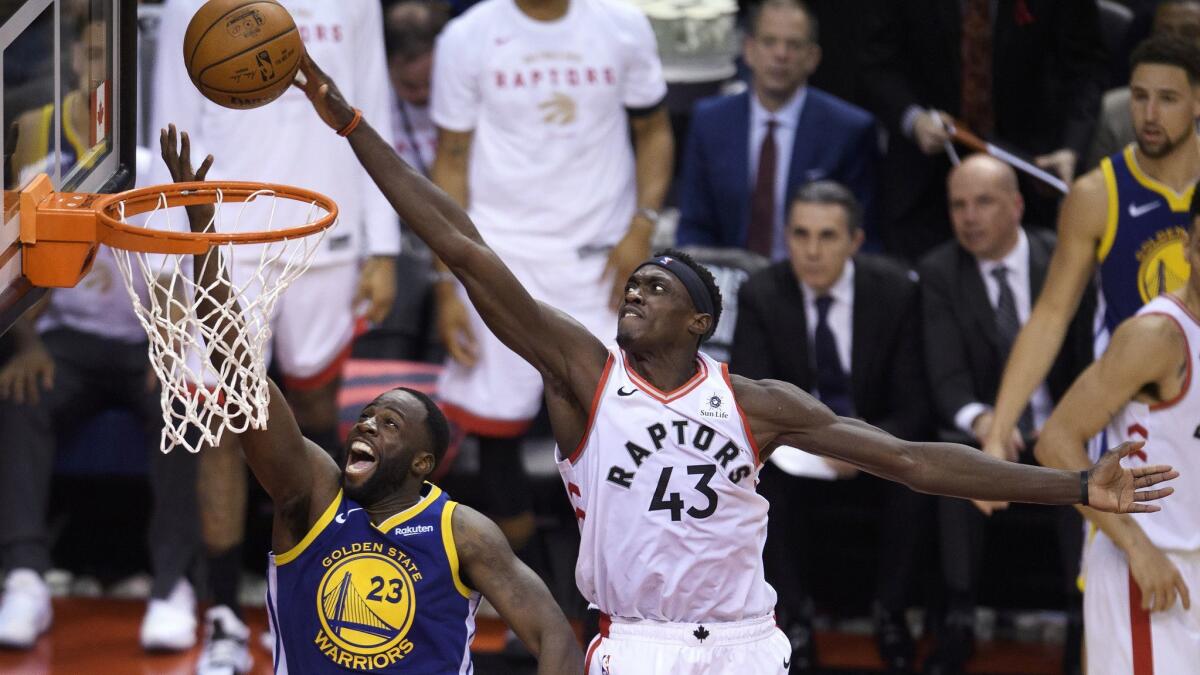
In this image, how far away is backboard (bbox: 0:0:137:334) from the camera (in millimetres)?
4418

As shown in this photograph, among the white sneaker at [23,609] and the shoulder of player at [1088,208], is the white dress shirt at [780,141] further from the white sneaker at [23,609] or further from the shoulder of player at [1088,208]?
the white sneaker at [23,609]

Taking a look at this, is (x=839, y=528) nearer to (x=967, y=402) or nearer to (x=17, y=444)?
(x=967, y=402)

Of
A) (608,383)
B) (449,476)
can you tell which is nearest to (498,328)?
(608,383)

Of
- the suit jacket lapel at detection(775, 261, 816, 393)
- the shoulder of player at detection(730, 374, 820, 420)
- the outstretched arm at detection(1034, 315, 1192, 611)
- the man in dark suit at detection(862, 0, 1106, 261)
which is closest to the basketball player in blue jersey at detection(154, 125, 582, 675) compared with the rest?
the shoulder of player at detection(730, 374, 820, 420)

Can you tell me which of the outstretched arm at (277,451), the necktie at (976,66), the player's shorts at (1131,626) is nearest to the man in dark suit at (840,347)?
the necktie at (976,66)

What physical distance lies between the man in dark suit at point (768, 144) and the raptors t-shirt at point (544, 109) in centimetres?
51

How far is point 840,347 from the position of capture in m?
6.96

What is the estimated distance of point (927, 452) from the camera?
471 cm

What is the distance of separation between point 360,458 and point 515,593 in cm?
52

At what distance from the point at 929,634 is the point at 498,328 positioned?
2982 millimetres

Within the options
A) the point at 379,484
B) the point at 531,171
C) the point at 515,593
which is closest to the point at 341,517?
the point at 379,484

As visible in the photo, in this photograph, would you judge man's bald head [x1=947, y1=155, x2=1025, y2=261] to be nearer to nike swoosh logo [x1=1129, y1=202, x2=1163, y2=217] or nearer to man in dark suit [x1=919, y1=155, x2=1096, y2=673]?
man in dark suit [x1=919, y1=155, x2=1096, y2=673]

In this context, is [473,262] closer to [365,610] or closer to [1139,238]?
[365,610]

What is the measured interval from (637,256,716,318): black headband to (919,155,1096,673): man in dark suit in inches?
85.0
